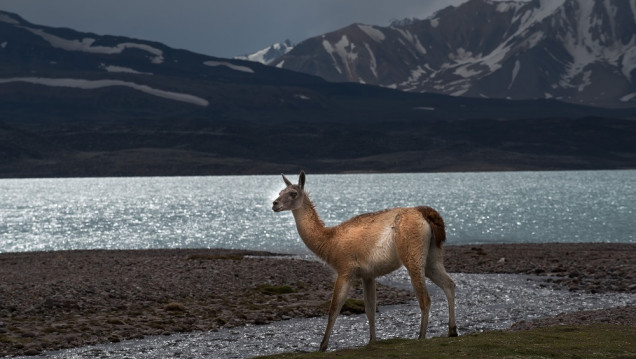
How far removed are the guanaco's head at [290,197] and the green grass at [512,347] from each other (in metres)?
3.21

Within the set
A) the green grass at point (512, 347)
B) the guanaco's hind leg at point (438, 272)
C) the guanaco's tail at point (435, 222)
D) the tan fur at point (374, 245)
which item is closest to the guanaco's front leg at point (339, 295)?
the tan fur at point (374, 245)

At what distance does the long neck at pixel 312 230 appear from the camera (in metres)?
18.5

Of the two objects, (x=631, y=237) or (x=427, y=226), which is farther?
(x=631, y=237)

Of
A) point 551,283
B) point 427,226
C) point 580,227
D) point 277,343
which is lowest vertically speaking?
point 580,227

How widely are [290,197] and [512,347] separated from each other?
5.65 meters

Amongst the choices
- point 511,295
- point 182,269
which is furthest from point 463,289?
point 182,269

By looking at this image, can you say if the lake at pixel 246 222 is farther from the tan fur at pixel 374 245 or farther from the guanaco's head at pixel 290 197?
the guanaco's head at pixel 290 197

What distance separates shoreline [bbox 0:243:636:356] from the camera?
962 inches

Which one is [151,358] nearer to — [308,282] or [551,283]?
[308,282]

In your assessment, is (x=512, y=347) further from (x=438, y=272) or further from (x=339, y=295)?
(x=339, y=295)

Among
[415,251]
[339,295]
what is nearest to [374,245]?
[415,251]

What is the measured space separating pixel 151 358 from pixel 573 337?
10.3m

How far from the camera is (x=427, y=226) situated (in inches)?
704

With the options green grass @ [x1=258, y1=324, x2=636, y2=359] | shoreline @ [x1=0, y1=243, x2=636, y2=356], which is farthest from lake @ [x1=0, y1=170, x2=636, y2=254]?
green grass @ [x1=258, y1=324, x2=636, y2=359]
